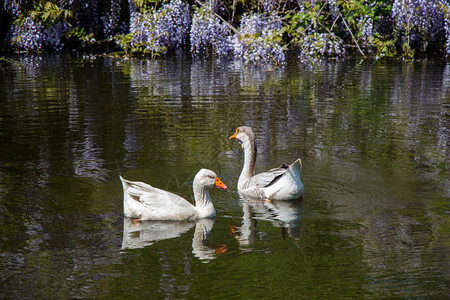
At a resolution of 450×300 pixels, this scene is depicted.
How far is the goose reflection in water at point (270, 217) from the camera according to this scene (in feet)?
22.5

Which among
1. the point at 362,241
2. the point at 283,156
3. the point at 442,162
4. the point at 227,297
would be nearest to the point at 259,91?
the point at 283,156

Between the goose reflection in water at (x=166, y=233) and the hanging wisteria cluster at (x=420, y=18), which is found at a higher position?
the hanging wisteria cluster at (x=420, y=18)

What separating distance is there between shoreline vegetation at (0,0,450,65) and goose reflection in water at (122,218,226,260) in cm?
1509

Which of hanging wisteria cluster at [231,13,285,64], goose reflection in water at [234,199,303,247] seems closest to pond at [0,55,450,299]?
goose reflection in water at [234,199,303,247]

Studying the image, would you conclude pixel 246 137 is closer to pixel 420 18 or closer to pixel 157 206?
pixel 157 206

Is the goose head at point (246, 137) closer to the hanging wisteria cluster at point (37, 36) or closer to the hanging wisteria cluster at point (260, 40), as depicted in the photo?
the hanging wisteria cluster at point (260, 40)

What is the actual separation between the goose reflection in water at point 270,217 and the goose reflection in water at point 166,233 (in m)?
0.40

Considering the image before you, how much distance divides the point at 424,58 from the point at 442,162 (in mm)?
15423

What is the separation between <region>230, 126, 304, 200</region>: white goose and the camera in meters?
8.06

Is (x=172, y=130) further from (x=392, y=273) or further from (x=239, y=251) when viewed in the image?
(x=392, y=273)

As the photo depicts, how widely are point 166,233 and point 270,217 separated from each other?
147 centimetres

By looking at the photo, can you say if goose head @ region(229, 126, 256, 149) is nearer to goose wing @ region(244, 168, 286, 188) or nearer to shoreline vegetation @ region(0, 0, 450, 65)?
goose wing @ region(244, 168, 286, 188)

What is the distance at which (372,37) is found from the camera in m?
23.5

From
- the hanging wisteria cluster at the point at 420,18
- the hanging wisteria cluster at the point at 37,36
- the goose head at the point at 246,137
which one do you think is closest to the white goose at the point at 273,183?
the goose head at the point at 246,137
